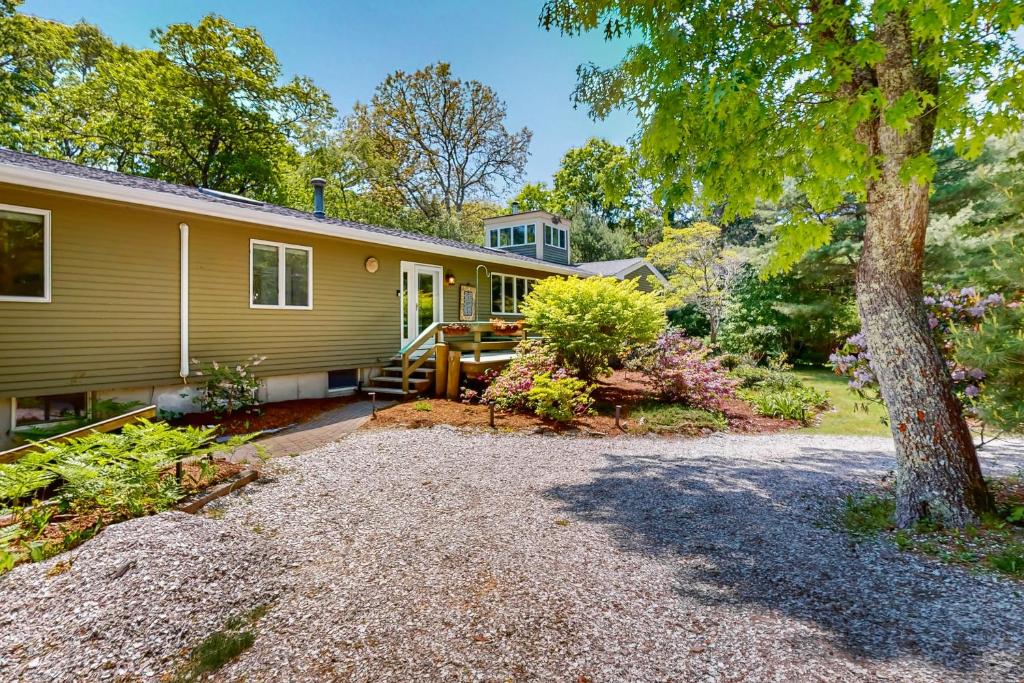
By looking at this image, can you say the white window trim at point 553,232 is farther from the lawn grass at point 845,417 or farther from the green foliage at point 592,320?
the lawn grass at point 845,417

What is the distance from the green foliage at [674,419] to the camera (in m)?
7.37

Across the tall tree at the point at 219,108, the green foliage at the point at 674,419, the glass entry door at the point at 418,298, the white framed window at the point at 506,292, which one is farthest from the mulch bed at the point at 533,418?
the tall tree at the point at 219,108

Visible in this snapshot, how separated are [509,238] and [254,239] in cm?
1152

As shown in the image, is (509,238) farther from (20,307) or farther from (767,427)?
(20,307)

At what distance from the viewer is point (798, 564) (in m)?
3.06

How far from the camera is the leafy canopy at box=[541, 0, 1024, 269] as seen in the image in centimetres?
307

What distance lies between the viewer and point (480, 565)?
3.01 meters

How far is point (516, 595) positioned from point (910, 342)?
3.51 meters

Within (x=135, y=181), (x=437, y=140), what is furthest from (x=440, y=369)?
(x=437, y=140)

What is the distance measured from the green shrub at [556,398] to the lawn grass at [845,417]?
3.89 m

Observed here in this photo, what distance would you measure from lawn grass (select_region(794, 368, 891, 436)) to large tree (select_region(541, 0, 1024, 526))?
257 centimetres

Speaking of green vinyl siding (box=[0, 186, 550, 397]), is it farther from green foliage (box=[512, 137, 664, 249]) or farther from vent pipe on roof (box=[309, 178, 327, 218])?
green foliage (box=[512, 137, 664, 249])

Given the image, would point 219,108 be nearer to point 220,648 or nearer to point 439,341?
point 439,341

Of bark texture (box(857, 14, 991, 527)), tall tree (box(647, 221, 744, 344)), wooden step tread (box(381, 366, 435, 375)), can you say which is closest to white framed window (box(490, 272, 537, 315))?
wooden step tread (box(381, 366, 435, 375))
